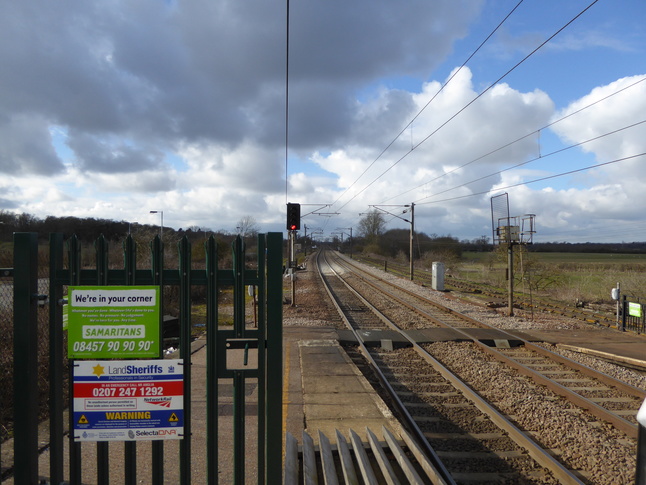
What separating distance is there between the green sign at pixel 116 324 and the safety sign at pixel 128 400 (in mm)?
78

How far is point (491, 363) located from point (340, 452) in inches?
248

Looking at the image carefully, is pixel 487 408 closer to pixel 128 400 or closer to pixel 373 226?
pixel 128 400

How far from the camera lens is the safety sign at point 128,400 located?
2.94 meters

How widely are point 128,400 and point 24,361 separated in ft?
2.33

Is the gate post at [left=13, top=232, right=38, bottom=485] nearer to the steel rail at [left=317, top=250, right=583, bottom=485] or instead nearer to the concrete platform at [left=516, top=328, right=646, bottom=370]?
the steel rail at [left=317, top=250, right=583, bottom=485]

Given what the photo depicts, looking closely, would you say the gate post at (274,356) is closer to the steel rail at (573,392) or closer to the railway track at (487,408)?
the railway track at (487,408)

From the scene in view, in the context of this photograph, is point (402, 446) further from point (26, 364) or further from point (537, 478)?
point (26, 364)

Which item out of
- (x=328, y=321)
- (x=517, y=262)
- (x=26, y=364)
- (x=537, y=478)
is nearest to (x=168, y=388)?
(x=26, y=364)

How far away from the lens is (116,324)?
293 centimetres

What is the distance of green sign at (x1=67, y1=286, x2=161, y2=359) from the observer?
2914mm

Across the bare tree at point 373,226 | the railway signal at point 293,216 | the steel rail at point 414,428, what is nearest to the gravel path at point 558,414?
the steel rail at point 414,428

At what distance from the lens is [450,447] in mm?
5844

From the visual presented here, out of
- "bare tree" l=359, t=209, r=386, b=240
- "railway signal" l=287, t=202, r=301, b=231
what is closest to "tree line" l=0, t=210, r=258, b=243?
"railway signal" l=287, t=202, r=301, b=231

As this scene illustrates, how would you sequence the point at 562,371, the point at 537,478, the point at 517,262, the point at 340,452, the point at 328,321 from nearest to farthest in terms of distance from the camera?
the point at 340,452 → the point at 537,478 → the point at 562,371 → the point at 328,321 → the point at 517,262
